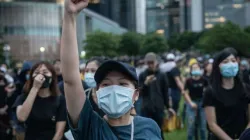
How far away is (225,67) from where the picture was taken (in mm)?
4930

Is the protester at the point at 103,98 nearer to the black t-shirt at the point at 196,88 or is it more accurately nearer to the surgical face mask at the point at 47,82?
the surgical face mask at the point at 47,82

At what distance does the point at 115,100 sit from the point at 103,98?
8cm

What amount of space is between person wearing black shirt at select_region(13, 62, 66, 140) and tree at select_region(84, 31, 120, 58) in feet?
178

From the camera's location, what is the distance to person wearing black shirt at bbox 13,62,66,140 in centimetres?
499

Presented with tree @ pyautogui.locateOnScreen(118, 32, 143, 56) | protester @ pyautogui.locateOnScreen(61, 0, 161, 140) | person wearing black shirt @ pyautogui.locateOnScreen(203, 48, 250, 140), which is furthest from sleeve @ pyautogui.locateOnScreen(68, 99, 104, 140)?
tree @ pyautogui.locateOnScreen(118, 32, 143, 56)

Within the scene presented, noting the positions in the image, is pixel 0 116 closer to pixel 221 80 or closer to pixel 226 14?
pixel 221 80

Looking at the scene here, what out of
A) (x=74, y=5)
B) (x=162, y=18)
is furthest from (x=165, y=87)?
(x=162, y=18)

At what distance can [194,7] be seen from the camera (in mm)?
139625

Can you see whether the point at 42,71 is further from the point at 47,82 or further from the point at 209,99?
the point at 209,99

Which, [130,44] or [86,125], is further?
[130,44]

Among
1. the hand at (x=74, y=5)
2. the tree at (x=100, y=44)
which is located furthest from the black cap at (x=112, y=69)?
the tree at (x=100, y=44)

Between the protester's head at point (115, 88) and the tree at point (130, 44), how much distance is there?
7542 cm

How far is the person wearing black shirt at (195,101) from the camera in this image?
9.06 m

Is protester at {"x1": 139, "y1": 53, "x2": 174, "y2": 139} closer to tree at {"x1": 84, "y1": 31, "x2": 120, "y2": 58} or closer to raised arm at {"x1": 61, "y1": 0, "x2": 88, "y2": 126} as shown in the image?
raised arm at {"x1": 61, "y1": 0, "x2": 88, "y2": 126}
